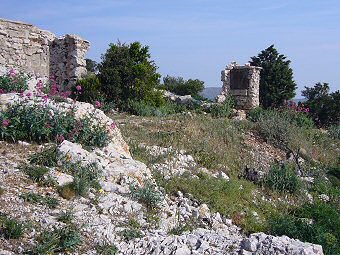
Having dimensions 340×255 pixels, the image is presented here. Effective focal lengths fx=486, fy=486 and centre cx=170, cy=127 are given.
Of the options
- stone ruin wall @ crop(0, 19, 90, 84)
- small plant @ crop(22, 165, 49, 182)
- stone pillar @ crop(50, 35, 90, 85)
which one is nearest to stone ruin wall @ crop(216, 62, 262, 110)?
stone pillar @ crop(50, 35, 90, 85)

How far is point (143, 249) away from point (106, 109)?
873 cm

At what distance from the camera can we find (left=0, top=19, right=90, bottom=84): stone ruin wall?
46.4 ft

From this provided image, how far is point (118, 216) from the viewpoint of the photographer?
5.18 metres

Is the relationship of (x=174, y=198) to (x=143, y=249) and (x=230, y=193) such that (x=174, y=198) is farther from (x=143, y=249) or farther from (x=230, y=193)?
(x=143, y=249)

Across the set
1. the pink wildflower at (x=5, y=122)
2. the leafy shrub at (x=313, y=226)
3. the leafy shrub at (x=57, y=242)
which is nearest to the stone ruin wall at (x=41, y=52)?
the pink wildflower at (x=5, y=122)

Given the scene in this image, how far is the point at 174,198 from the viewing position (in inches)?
275

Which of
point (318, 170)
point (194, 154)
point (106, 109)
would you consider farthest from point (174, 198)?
point (106, 109)

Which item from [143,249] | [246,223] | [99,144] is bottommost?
[246,223]

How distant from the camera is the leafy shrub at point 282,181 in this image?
28.4 ft

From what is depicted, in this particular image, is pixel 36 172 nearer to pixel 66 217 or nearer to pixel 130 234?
pixel 66 217

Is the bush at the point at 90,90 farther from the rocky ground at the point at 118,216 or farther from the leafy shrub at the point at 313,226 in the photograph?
the leafy shrub at the point at 313,226

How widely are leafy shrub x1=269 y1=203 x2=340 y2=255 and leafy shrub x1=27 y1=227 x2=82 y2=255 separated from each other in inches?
122

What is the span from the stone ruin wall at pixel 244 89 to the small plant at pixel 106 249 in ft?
51.6

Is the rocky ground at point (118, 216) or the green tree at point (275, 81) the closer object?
the rocky ground at point (118, 216)
